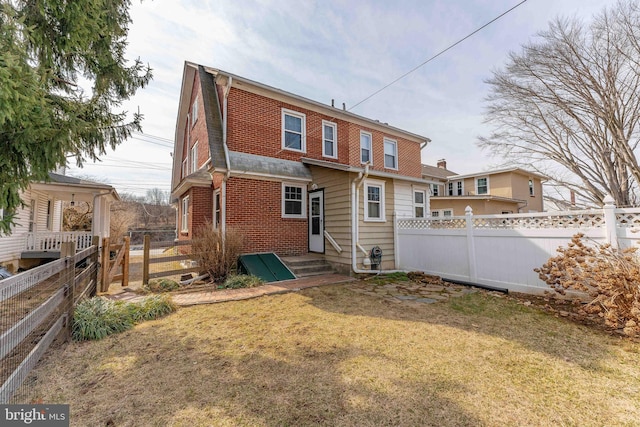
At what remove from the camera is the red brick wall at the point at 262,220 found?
8.72 metres

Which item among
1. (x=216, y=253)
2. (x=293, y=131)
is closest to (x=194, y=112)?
(x=293, y=131)

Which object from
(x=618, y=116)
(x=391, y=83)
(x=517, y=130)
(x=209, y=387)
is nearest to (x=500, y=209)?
(x=517, y=130)

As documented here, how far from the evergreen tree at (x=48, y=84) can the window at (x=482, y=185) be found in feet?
83.7

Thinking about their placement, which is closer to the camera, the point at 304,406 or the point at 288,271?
the point at 304,406

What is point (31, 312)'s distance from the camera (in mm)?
2934

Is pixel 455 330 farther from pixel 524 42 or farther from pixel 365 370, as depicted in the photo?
pixel 524 42

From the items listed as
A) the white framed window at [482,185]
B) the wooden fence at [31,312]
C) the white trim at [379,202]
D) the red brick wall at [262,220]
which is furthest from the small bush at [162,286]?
the white framed window at [482,185]

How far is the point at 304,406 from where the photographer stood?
243 centimetres

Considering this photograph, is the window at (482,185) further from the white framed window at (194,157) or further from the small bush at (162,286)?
the small bush at (162,286)

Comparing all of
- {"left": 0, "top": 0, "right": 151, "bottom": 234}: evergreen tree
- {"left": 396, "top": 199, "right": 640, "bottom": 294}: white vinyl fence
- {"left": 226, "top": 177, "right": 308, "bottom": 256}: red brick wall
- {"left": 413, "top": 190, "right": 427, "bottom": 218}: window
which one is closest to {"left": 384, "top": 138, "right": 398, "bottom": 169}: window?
{"left": 413, "top": 190, "right": 427, "bottom": 218}: window

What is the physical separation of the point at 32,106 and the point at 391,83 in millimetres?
9406

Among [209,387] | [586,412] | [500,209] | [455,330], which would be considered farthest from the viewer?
[500,209]

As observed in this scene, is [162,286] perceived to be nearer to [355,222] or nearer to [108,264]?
[108,264]

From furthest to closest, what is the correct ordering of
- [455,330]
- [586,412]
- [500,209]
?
[500,209]
[455,330]
[586,412]
